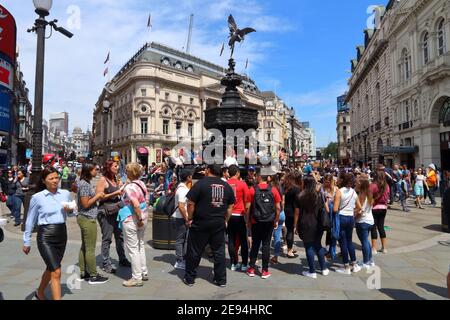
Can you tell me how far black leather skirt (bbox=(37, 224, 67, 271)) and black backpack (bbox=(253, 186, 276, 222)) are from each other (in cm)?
301

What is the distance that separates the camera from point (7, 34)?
23.8 ft

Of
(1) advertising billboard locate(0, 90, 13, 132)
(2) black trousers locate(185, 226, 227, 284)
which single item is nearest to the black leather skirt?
(2) black trousers locate(185, 226, 227, 284)

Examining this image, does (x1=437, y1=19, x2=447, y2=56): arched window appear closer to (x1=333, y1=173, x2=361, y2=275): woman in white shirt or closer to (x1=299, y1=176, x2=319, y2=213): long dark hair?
(x1=333, y1=173, x2=361, y2=275): woman in white shirt

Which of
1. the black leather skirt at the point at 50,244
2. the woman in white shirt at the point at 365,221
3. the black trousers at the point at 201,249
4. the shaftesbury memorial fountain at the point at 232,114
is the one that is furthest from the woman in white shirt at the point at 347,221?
the shaftesbury memorial fountain at the point at 232,114

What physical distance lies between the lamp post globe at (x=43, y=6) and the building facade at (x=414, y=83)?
27281 mm

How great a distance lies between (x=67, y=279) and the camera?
200 inches

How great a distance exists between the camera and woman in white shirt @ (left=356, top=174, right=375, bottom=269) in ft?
19.2

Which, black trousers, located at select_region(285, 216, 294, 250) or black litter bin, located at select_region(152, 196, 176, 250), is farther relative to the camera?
black litter bin, located at select_region(152, 196, 176, 250)

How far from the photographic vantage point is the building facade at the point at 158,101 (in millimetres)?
61406

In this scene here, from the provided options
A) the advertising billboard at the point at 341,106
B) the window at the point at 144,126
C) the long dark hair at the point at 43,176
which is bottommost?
the long dark hair at the point at 43,176

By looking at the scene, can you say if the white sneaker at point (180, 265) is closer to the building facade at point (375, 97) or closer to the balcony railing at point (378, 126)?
the building facade at point (375, 97)

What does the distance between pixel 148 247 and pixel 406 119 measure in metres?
34.0
